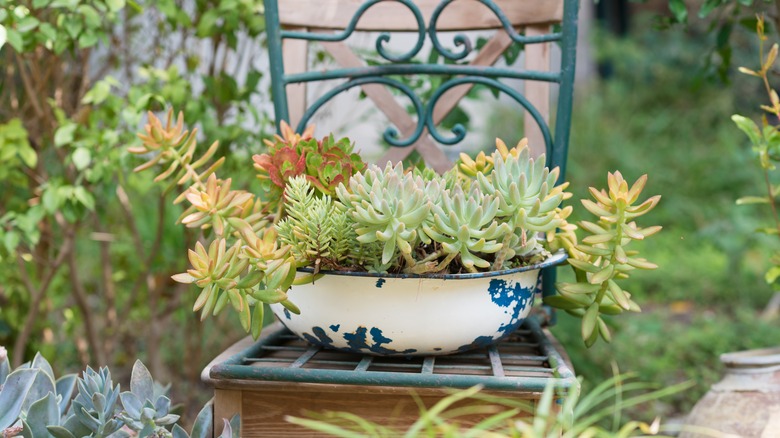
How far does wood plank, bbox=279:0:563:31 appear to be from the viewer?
5.09ft

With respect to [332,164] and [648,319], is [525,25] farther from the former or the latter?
Result: [648,319]

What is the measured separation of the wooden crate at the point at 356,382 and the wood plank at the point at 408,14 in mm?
731

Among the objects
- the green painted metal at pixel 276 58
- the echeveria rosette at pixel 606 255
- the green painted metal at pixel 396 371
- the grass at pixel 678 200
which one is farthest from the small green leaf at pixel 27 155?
the grass at pixel 678 200

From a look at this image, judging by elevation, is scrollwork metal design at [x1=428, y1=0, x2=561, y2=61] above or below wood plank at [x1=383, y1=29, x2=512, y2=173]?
above

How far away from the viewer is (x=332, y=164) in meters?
1.11

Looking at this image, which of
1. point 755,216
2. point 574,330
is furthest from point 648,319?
point 755,216

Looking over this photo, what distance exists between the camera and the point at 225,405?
1088 mm

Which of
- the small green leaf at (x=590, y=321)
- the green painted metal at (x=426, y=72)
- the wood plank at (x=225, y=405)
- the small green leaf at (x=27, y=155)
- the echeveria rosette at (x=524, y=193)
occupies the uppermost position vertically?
the green painted metal at (x=426, y=72)

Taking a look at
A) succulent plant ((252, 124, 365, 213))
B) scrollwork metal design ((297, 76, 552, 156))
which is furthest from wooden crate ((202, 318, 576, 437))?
scrollwork metal design ((297, 76, 552, 156))

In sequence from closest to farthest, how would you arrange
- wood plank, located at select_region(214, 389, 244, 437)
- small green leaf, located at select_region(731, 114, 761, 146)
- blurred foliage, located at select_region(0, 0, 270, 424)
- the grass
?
wood plank, located at select_region(214, 389, 244, 437), small green leaf, located at select_region(731, 114, 761, 146), blurred foliage, located at select_region(0, 0, 270, 424), the grass

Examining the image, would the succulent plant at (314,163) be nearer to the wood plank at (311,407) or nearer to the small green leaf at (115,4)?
the wood plank at (311,407)

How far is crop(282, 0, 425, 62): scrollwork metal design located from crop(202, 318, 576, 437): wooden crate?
64 centimetres

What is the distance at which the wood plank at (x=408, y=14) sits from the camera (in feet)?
A: 5.09

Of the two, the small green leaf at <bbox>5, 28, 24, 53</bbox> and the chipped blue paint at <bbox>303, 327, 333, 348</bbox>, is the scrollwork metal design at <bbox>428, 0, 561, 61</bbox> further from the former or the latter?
the small green leaf at <bbox>5, 28, 24, 53</bbox>
